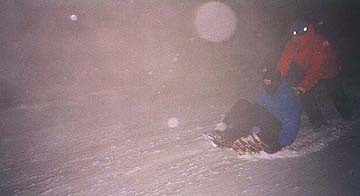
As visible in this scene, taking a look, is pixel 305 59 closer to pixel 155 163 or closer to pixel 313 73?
pixel 313 73

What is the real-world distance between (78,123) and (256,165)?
3.27 meters

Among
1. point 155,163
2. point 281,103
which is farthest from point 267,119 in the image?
point 155,163

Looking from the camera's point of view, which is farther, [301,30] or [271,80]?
[301,30]

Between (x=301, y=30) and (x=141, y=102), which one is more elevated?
(x=301, y=30)

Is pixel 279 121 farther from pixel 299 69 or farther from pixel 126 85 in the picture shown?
pixel 126 85

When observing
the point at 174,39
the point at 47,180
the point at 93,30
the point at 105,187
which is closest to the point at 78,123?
the point at 47,180

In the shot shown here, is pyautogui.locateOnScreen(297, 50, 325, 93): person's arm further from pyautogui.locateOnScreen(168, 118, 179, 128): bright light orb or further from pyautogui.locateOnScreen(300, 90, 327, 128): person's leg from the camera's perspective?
pyautogui.locateOnScreen(168, 118, 179, 128): bright light orb

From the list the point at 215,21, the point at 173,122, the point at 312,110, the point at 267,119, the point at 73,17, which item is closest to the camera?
the point at 267,119

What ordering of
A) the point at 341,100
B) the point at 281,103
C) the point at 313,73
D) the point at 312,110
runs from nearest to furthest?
the point at 281,103, the point at 313,73, the point at 312,110, the point at 341,100

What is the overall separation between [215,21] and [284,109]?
848 cm

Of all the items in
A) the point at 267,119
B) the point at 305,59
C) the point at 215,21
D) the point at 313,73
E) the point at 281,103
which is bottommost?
the point at 267,119

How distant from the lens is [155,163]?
4871mm

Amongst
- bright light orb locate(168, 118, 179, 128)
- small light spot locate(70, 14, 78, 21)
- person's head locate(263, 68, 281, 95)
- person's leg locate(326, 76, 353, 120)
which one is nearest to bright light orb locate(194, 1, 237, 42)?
small light spot locate(70, 14, 78, 21)

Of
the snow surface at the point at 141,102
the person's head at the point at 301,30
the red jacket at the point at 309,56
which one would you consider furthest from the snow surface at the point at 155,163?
the person's head at the point at 301,30
